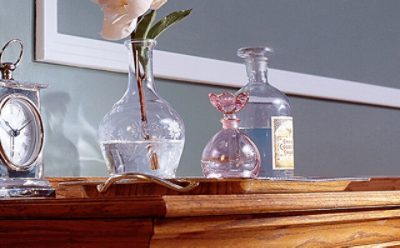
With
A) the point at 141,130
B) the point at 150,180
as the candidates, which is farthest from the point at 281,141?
the point at 150,180

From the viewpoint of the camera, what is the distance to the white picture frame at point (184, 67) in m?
1.01

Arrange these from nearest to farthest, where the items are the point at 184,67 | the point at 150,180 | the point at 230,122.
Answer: the point at 150,180
the point at 230,122
the point at 184,67

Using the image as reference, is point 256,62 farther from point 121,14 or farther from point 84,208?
point 84,208

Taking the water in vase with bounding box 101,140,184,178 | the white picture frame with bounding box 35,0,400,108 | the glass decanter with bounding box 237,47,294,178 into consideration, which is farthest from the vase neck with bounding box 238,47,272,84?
the water in vase with bounding box 101,140,184,178

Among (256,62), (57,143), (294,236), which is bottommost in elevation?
(294,236)

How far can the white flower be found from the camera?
0.87m

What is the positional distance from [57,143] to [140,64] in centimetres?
17

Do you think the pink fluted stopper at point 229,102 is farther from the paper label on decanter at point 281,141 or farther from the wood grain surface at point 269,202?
the wood grain surface at point 269,202

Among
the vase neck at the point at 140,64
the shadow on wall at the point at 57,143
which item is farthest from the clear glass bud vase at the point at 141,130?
the shadow on wall at the point at 57,143

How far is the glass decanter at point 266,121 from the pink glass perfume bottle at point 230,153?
108 millimetres

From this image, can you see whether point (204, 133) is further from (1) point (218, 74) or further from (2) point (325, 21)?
(2) point (325, 21)

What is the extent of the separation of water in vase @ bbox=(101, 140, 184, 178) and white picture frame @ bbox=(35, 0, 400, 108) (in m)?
0.18

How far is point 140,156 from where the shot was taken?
89 cm

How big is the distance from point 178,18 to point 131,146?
176 mm
